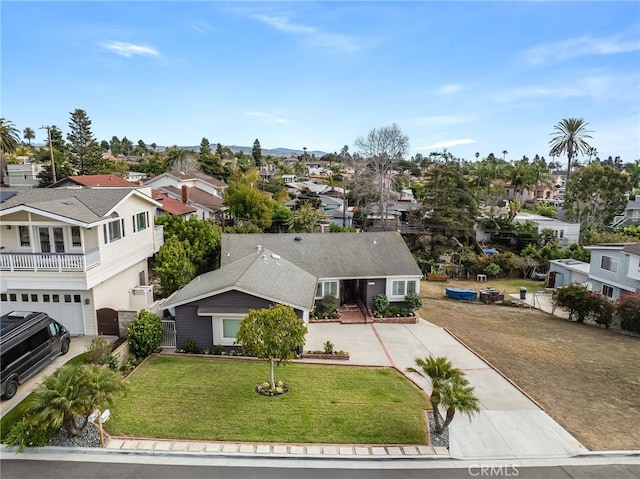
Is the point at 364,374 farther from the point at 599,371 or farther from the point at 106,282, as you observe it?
the point at 106,282

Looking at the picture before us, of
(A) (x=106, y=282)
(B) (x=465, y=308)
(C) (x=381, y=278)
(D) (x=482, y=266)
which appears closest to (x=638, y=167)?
(D) (x=482, y=266)

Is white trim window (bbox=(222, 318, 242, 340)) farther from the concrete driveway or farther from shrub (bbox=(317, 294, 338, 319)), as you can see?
shrub (bbox=(317, 294, 338, 319))

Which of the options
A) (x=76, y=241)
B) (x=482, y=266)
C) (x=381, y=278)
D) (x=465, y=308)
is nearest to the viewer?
(x=76, y=241)

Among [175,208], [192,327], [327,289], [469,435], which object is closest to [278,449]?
[469,435]

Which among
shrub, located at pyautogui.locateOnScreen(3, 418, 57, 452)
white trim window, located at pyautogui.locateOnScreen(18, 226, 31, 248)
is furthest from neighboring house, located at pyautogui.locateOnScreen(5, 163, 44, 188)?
shrub, located at pyautogui.locateOnScreen(3, 418, 57, 452)

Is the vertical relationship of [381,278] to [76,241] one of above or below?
below

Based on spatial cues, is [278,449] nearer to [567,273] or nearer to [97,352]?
[97,352]

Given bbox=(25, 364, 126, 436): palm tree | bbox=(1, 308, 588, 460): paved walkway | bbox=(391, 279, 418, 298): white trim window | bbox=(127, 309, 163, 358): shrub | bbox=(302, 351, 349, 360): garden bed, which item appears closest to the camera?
bbox=(25, 364, 126, 436): palm tree
